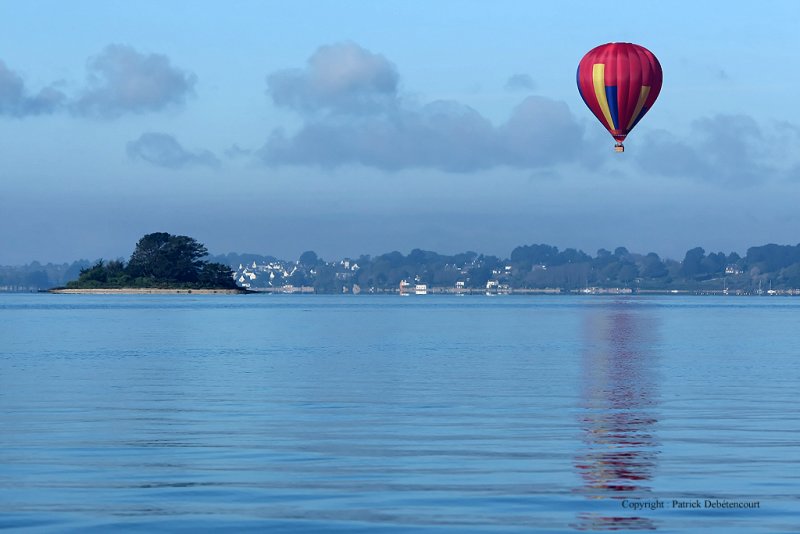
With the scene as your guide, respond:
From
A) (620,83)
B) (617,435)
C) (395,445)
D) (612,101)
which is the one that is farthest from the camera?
(612,101)

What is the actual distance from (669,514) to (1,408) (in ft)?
73.8

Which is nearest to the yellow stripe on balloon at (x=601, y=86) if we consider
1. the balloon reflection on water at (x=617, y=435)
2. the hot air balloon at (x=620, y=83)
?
the hot air balloon at (x=620, y=83)

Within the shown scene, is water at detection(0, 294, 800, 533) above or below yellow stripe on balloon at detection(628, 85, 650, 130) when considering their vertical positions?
below

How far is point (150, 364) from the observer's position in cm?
5934

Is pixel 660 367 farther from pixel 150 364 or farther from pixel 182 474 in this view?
pixel 182 474

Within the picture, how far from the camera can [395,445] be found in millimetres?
27094

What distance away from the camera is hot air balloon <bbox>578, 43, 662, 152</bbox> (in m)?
110

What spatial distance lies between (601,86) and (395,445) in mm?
88124

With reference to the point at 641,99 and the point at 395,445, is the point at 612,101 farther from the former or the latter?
the point at 395,445

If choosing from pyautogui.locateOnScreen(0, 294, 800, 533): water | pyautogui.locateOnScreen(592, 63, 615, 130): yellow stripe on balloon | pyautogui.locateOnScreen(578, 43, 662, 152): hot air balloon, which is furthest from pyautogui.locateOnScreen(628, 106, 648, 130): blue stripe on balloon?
pyautogui.locateOnScreen(0, 294, 800, 533): water

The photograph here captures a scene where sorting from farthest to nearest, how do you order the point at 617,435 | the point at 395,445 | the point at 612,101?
the point at 612,101 < the point at 617,435 < the point at 395,445

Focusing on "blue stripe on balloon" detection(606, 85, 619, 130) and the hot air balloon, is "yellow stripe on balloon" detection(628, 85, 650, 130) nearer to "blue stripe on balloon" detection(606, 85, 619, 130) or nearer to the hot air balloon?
the hot air balloon

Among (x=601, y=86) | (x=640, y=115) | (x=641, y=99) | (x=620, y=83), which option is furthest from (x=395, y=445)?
(x=640, y=115)

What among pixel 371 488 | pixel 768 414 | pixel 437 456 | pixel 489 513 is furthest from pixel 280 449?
pixel 768 414
